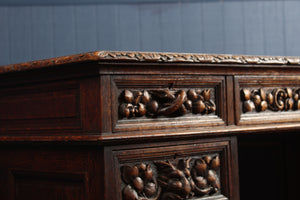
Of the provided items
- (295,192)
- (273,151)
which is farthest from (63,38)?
(295,192)

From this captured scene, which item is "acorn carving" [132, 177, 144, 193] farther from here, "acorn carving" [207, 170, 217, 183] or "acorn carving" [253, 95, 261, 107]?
"acorn carving" [253, 95, 261, 107]

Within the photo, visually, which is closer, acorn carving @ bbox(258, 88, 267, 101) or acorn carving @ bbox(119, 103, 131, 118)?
acorn carving @ bbox(119, 103, 131, 118)

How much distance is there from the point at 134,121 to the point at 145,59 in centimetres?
13

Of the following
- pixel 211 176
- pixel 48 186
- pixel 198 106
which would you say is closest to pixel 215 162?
pixel 211 176

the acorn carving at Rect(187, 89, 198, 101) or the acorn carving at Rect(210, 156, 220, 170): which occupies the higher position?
the acorn carving at Rect(187, 89, 198, 101)

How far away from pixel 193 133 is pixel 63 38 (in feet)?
3.67

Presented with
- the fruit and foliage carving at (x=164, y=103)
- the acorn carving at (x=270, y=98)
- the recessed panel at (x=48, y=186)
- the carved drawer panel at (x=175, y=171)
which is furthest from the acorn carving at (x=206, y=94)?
the recessed panel at (x=48, y=186)

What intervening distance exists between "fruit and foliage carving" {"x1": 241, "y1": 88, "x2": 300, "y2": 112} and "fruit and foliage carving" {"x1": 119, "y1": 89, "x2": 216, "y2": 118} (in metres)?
0.10

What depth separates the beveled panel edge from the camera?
0.80 meters

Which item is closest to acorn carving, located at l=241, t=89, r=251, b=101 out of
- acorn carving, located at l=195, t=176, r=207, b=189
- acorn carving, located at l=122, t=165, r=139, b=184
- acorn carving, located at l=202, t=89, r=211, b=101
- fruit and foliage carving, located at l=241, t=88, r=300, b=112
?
fruit and foliage carving, located at l=241, t=88, r=300, b=112

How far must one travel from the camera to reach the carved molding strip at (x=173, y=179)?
2.76 ft

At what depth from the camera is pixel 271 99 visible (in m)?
1.05

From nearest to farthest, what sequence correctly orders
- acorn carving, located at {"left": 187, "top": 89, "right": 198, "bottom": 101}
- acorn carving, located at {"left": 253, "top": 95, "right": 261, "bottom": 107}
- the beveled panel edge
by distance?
1. the beveled panel edge
2. acorn carving, located at {"left": 187, "top": 89, "right": 198, "bottom": 101}
3. acorn carving, located at {"left": 253, "top": 95, "right": 261, "bottom": 107}

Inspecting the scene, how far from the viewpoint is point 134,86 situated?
84 cm
